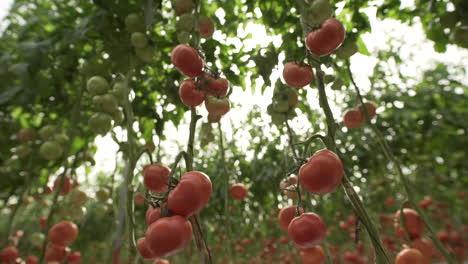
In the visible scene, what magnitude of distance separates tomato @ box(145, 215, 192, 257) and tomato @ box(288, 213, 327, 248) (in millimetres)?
274

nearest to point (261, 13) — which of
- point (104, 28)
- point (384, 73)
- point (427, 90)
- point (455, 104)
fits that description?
point (104, 28)

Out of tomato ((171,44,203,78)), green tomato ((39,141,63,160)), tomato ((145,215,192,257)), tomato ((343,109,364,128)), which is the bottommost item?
tomato ((145,215,192,257))

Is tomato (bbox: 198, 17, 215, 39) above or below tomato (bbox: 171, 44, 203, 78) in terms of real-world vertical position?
above

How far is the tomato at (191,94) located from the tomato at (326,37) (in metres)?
0.37

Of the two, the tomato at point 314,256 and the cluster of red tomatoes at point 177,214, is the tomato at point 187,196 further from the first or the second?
the tomato at point 314,256

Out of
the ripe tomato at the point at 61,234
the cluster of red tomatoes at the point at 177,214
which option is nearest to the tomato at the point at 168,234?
the cluster of red tomatoes at the point at 177,214

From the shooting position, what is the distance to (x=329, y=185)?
27.6 inches

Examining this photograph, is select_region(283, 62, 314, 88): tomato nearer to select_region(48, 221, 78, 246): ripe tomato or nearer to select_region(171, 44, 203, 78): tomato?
select_region(171, 44, 203, 78): tomato

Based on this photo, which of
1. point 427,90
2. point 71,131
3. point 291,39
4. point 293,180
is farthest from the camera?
point 427,90

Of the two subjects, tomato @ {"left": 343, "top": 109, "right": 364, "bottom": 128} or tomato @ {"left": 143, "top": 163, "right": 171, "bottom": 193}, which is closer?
tomato @ {"left": 143, "top": 163, "right": 171, "bottom": 193}

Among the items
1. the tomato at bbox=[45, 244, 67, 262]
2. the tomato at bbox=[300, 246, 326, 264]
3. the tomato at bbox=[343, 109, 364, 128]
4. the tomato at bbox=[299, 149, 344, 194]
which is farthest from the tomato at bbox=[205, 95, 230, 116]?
the tomato at bbox=[45, 244, 67, 262]

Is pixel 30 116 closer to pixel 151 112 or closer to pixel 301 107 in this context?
pixel 151 112

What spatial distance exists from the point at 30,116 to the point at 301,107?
1.78 meters

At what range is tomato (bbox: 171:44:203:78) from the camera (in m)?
0.92
